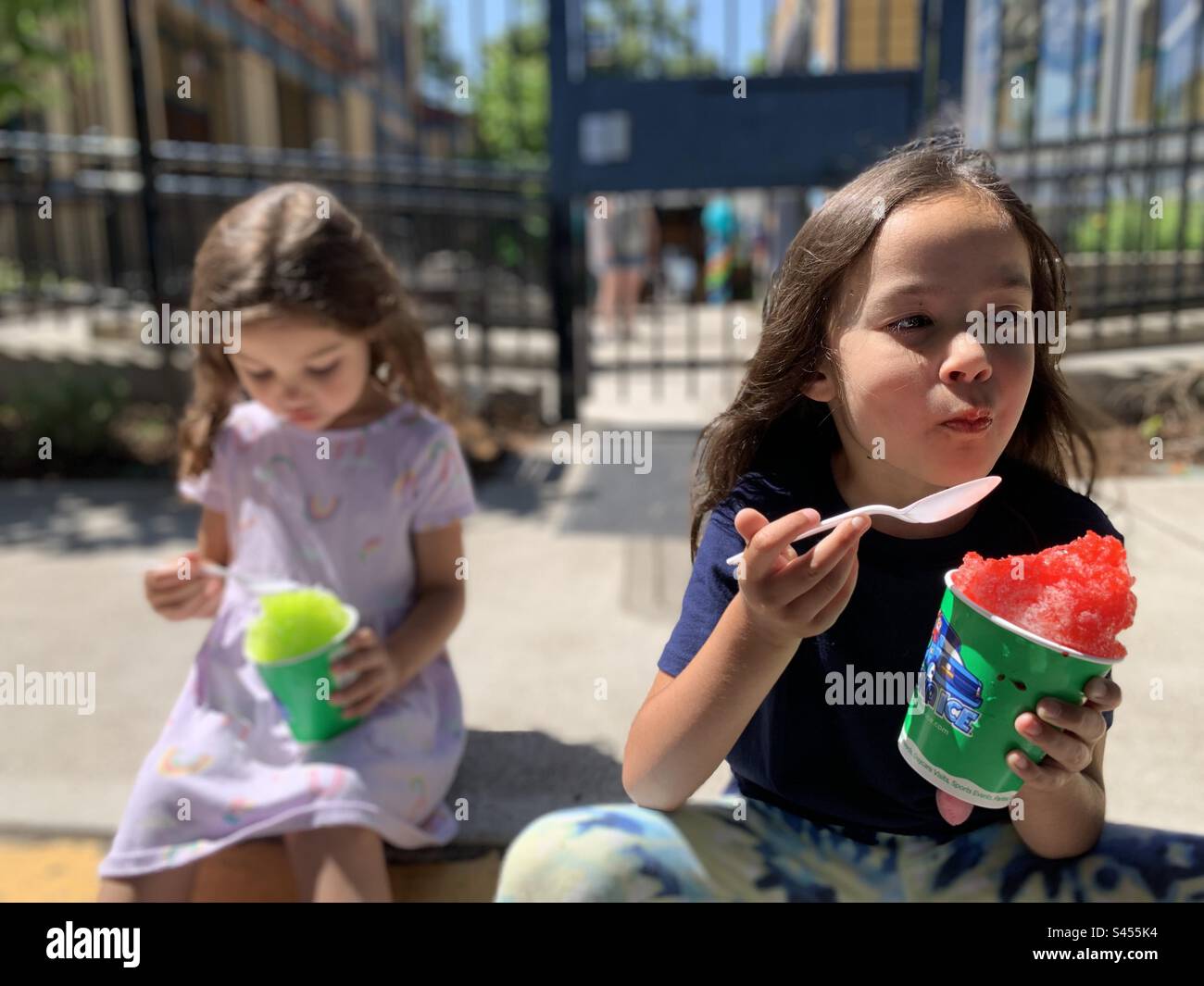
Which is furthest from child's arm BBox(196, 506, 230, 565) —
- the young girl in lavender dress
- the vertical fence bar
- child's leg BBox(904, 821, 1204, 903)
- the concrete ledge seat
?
the vertical fence bar

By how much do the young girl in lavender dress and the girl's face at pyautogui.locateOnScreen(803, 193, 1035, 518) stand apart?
0.98 meters

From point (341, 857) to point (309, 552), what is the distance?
588mm

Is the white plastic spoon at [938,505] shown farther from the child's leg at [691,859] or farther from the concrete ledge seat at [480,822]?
the concrete ledge seat at [480,822]

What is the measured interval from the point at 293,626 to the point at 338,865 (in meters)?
0.39

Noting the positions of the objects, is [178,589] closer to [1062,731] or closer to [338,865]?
[338,865]

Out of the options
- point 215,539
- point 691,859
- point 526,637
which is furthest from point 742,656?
point 526,637

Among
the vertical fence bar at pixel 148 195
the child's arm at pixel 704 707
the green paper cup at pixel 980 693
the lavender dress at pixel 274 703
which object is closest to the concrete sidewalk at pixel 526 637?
the lavender dress at pixel 274 703

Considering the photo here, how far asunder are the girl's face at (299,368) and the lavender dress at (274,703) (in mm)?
146

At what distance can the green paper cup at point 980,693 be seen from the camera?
3.51ft

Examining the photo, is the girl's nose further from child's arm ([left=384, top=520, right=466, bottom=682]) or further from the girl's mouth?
child's arm ([left=384, top=520, right=466, bottom=682])

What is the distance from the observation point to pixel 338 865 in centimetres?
173

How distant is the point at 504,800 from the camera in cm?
208

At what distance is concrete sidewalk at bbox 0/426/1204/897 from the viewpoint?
7.34ft
